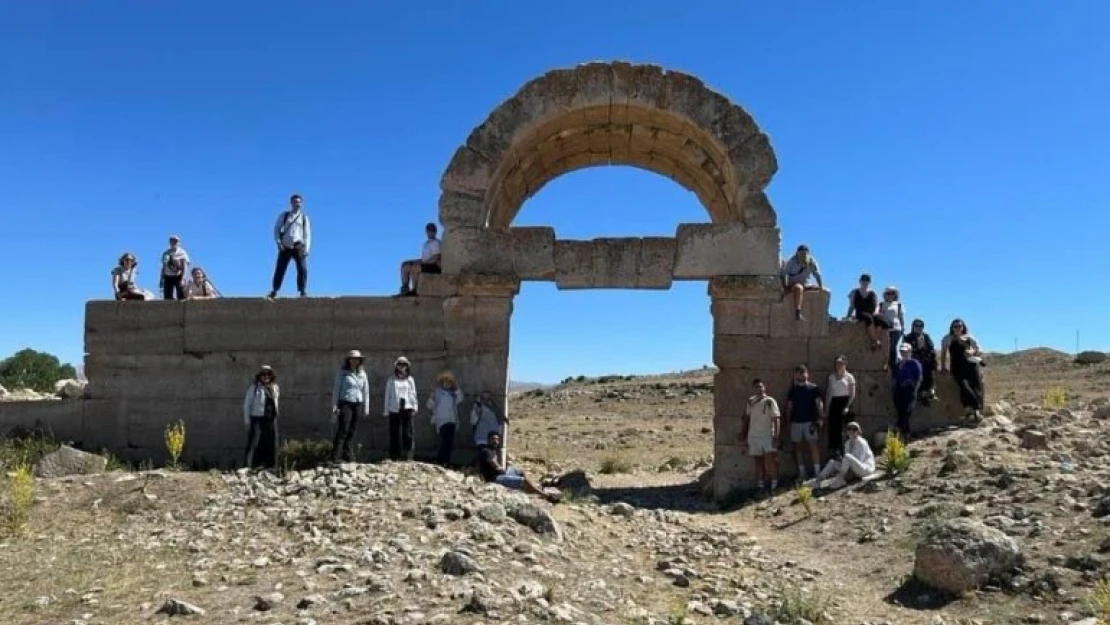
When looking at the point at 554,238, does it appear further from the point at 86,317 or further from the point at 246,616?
the point at 246,616

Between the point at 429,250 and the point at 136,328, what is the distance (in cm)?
394

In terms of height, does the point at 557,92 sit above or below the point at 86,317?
above

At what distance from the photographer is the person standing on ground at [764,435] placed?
1130 centimetres

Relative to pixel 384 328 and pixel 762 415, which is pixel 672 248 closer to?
pixel 762 415

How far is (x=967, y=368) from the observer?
40.2 feet

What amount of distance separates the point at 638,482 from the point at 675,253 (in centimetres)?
369

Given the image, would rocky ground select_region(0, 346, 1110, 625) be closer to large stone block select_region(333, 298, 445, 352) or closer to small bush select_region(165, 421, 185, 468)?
small bush select_region(165, 421, 185, 468)

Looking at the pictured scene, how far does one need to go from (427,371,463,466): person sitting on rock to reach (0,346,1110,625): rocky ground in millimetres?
933

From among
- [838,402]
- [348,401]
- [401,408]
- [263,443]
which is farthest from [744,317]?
[263,443]

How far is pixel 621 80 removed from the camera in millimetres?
12211

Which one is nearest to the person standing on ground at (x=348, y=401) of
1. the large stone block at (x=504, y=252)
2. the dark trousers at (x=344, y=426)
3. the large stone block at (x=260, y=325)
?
the dark trousers at (x=344, y=426)

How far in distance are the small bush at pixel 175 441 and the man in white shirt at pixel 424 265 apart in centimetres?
324

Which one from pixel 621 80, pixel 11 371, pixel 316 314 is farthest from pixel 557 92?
pixel 11 371

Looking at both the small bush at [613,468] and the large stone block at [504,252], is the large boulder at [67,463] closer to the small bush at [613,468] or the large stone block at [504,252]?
the large stone block at [504,252]
